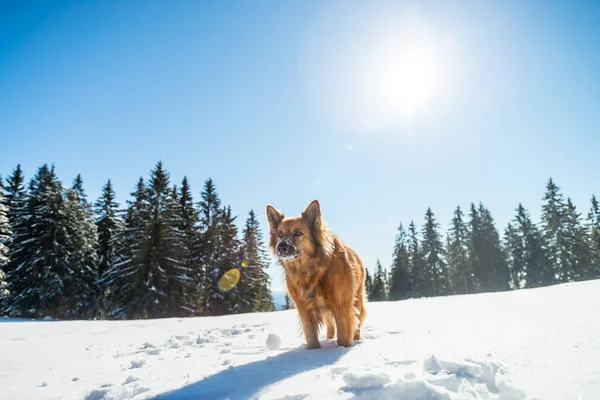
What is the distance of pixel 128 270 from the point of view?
25.1 meters

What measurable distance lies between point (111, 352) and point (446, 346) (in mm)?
5646

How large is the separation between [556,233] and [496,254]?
796 cm

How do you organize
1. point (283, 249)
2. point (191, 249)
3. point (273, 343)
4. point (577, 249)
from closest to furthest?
point (283, 249) → point (273, 343) → point (191, 249) → point (577, 249)

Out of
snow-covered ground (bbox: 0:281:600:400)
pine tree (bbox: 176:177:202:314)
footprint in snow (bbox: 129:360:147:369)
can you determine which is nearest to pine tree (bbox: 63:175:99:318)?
pine tree (bbox: 176:177:202:314)

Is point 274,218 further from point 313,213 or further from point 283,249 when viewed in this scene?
point 283,249

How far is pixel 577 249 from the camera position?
3678cm

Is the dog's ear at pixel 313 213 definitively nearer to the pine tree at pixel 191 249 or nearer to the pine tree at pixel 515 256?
the pine tree at pixel 191 249

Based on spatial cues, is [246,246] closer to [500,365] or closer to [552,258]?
[500,365]

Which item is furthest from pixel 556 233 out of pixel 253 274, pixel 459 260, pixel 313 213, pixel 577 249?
pixel 313 213

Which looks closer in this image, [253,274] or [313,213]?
[313,213]

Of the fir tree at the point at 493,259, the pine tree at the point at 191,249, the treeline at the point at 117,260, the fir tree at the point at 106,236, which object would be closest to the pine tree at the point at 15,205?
the treeline at the point at 117,260

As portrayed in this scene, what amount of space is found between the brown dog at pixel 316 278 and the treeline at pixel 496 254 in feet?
145

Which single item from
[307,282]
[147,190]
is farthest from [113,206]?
[307,282]

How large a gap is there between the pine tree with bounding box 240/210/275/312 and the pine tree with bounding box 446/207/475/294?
28683mm
